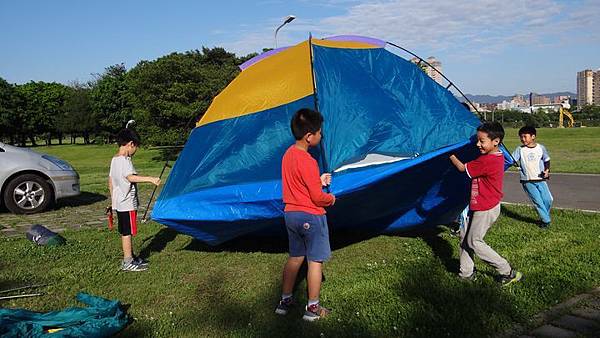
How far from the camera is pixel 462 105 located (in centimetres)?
657

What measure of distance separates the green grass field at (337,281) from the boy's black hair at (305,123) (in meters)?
1.44

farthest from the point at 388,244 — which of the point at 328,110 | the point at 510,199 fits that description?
the point at 510,199

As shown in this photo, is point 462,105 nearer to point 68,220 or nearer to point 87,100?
point 68,220

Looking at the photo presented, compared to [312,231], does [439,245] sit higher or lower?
lower

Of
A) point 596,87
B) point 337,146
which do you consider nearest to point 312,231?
point 337,146

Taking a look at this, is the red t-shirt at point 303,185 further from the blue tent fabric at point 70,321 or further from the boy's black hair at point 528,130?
the boy's black hair at point 528,130

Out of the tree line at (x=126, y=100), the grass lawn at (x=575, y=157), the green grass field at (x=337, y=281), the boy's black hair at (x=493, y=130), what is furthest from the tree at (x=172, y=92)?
the boy's black hair at (x=493, y=130)

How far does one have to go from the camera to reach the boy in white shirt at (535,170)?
296 inches

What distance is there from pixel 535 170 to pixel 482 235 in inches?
124

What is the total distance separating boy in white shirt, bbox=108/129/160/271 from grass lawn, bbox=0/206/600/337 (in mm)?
224

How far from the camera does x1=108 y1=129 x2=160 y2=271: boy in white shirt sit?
6.06 meters

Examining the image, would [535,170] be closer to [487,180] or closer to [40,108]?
[487,180]

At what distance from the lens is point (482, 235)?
4.98m

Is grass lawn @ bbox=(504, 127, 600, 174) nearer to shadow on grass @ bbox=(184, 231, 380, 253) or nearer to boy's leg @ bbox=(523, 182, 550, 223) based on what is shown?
boy's leg @ bbox=(523, 182, 550, 223)
